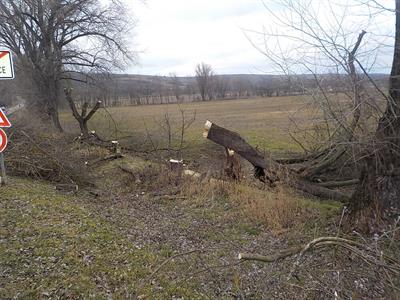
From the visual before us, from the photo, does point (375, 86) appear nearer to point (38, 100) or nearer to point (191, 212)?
point (191, 212)

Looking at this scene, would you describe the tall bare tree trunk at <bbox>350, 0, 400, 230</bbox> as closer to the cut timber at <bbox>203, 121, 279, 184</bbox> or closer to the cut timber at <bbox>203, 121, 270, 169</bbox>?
the cut timber at <bbox>203, 121, 279, 184</bbox>

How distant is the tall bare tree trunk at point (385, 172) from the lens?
528cm

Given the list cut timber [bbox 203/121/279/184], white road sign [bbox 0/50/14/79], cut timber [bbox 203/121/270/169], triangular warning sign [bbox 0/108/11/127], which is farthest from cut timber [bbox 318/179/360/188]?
white road sign [bbox 0/50/14/79]

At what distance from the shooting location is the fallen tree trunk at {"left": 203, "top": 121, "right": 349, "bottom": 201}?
8.00m

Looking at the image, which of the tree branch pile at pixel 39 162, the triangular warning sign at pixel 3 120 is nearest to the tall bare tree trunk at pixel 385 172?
the triangular warning sign at pixel 3 120

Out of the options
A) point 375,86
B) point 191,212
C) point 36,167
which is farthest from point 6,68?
point 375,86

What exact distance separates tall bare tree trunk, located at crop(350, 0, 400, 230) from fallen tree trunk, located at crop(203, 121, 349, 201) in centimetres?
249

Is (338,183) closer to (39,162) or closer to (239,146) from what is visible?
(239,146)

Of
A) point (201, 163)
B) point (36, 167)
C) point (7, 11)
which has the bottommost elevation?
point (201, 163)

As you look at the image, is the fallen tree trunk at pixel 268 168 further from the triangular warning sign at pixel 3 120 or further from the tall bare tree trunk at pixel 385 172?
the triangular warning sign at pixel 3 120

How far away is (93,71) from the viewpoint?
22688 mm

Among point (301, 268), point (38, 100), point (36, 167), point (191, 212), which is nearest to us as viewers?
point (301, 268)

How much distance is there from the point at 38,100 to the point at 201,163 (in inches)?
536

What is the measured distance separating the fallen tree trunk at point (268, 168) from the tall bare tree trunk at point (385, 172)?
8.16ft
